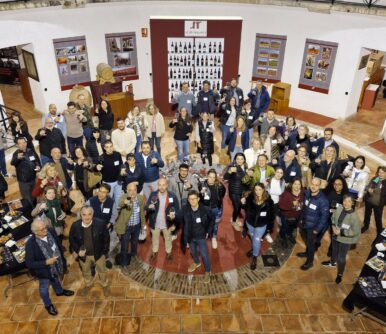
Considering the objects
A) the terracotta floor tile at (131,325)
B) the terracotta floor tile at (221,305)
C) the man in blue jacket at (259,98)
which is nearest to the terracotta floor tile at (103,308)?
the terracotta floor tile at (131,325)

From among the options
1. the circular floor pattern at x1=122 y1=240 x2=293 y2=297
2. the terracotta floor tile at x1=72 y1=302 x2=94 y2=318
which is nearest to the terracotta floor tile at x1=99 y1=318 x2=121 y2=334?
the terracotta floor tile at x1=72 y1=302 x2=94 y2=318

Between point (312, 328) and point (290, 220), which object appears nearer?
point (312, 328)

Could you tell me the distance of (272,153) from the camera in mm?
7727

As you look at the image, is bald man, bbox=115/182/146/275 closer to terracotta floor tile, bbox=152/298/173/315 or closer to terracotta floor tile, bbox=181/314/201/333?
terracotta floor tile, bbox=152/298/173/315

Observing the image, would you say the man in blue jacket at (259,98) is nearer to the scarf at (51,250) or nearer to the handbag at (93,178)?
the handbag at (93,178)

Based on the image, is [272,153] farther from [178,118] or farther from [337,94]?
[337,94]

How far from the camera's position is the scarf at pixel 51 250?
5047 mm

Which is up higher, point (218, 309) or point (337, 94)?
point (337, 94)

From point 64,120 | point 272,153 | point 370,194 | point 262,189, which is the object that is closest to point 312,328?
point 262,189

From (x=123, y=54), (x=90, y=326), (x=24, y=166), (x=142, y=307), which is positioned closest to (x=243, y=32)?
(x=123, y=54)

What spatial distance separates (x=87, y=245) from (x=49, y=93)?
26.8ft

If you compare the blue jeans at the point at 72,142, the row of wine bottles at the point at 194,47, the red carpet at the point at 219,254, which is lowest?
the red carpet at the point at 219,254

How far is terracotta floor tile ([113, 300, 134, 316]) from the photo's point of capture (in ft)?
18.7

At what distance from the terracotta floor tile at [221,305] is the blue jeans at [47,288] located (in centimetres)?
245
